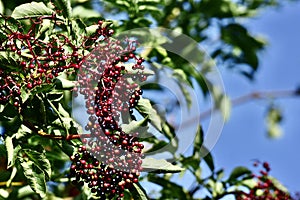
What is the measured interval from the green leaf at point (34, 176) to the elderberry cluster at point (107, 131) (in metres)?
0.12

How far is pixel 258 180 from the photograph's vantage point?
3.00 meters

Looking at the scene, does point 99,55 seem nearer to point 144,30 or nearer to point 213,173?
point 144,30

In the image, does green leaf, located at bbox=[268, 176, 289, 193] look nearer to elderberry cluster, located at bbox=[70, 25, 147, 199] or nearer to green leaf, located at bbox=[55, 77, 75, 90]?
elderberry cluster, located at bbox=[70, 25, 147, 199]

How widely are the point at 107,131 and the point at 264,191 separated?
1.29m

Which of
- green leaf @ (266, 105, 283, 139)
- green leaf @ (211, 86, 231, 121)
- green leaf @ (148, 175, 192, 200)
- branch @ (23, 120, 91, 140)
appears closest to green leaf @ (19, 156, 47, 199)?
branch @ (23, 120, 91, 140)

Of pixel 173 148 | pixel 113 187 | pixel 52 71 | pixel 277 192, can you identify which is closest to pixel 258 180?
pixel 277 192

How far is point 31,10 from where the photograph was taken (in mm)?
2004

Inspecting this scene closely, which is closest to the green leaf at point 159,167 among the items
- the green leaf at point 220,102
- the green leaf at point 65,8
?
the green leaf at point 65,8

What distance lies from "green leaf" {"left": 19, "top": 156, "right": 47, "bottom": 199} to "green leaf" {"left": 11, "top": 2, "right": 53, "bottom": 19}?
0.49m

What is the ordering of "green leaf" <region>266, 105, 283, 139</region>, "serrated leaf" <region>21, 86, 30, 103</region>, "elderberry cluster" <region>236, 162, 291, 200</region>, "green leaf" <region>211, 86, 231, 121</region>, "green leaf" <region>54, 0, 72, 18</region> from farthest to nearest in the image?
"green leaf" <region>266, 105, 283, 139</region> → "green leaf" <region>211, 86, 231, 121</region> → "elderberry cluster" <region>236, 162, 291, 200</region> → "green leaf" <region>54, 0, 72, 18</region> → "serrated leaf" <region>21, 86, 30, 103</region>

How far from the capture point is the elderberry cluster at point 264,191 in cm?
285

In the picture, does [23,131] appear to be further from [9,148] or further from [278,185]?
[278,185]

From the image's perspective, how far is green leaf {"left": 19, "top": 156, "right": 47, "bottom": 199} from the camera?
1980 millimetres

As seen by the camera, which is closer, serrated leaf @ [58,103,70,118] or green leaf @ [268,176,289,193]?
serrated leaf @ [58,103,70,118]
